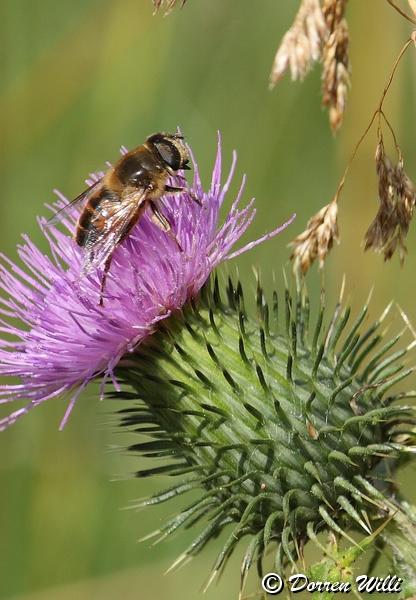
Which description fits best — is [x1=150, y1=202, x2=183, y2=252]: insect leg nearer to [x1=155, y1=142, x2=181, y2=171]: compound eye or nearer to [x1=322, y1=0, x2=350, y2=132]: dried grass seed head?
[x1=155, y1=142, x2=181, y2=171]: compound eye

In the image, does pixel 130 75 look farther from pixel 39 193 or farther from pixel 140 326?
pixel 140 326

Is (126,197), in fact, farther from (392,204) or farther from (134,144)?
(134,144)

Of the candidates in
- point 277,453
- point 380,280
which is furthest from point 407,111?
point 277,453

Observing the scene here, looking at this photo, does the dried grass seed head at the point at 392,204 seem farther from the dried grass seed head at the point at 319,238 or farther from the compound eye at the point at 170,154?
the compound eye at the point at 170,154

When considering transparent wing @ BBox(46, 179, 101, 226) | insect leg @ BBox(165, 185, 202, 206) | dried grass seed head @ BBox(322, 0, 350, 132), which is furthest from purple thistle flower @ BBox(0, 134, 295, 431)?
dried grass seed head @ BBox(322, 0, 350, 132)

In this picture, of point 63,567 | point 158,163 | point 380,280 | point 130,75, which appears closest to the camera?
point 158,163

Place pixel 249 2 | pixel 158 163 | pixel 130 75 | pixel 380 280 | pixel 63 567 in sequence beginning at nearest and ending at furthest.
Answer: pixel 158 163
pixel 380 280
pixel 63 567
pixel 249 2
pixel 130 75

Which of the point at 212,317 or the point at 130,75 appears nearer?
the point at 212,317

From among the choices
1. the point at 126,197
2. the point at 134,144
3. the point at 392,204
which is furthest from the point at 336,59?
the point at 134,144
